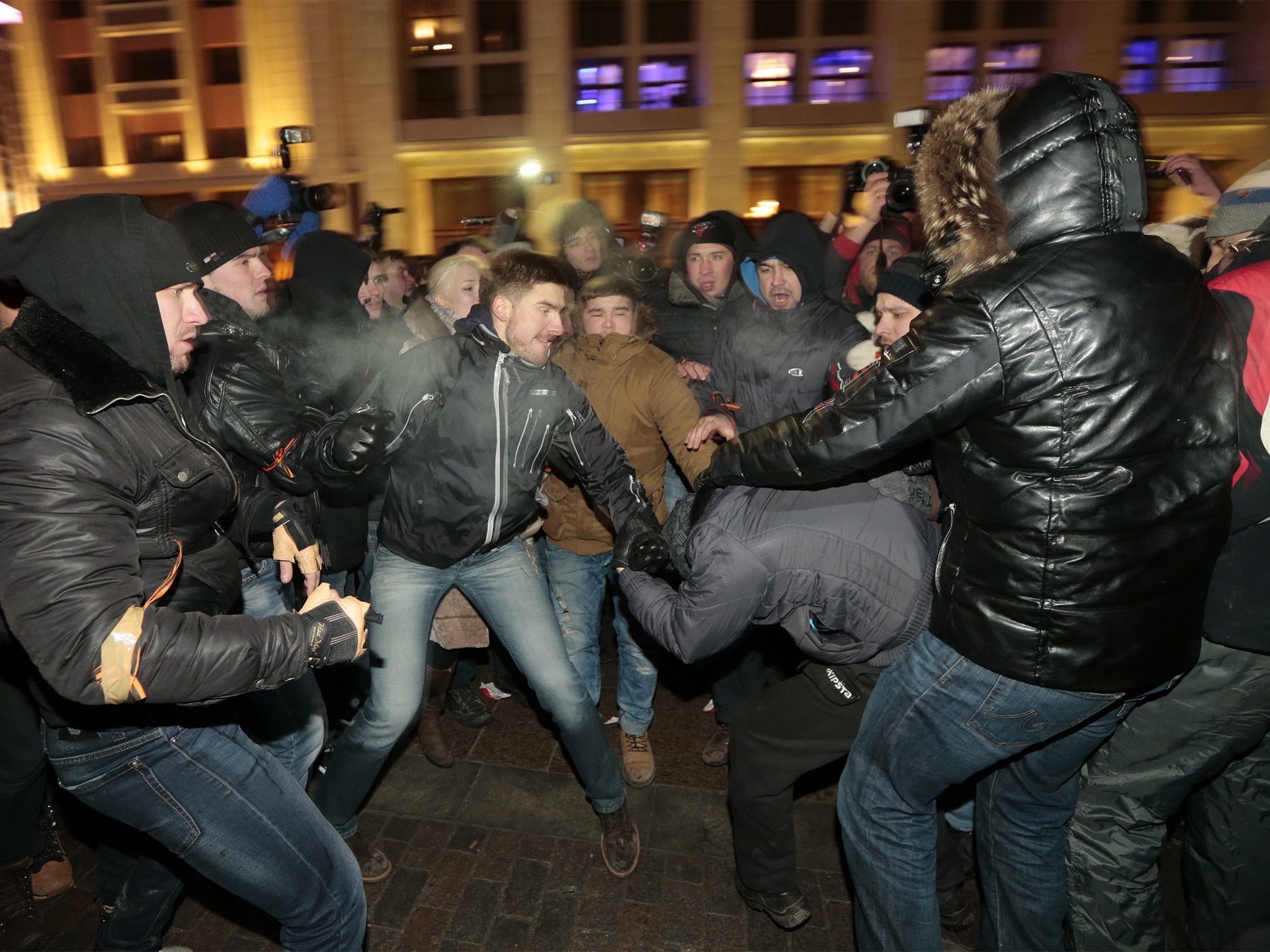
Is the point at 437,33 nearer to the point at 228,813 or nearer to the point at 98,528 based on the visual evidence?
the point at 98,528

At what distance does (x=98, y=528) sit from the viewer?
1566 millimetres

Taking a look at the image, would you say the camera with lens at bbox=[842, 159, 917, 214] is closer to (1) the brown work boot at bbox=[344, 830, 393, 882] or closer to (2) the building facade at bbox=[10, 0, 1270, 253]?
(1) the brown work boot at bbox=[344, 830, 393, 882]

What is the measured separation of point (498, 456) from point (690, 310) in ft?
7.20

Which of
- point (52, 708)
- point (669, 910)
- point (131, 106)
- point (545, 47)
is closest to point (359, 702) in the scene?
point (669, 910)

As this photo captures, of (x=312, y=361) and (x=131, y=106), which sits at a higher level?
(x=131, y=106)

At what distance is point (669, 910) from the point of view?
9.57 feet

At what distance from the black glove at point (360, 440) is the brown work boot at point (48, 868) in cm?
196

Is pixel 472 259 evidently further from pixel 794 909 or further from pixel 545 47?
pixel 545 47

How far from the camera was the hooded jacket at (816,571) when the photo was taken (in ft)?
7.22

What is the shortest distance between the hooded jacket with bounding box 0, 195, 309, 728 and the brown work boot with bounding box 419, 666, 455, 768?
193 cm

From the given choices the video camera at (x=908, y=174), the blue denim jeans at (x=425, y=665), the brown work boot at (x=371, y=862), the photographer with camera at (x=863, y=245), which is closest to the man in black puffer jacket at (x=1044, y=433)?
the video camera at (x=908, y=174)

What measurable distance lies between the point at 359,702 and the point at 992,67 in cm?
1878

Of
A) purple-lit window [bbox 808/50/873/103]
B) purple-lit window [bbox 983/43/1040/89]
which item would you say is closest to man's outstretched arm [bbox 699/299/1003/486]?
purple-lit window [bbox 808/50/873/103]

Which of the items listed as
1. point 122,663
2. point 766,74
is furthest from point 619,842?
point 766,74
